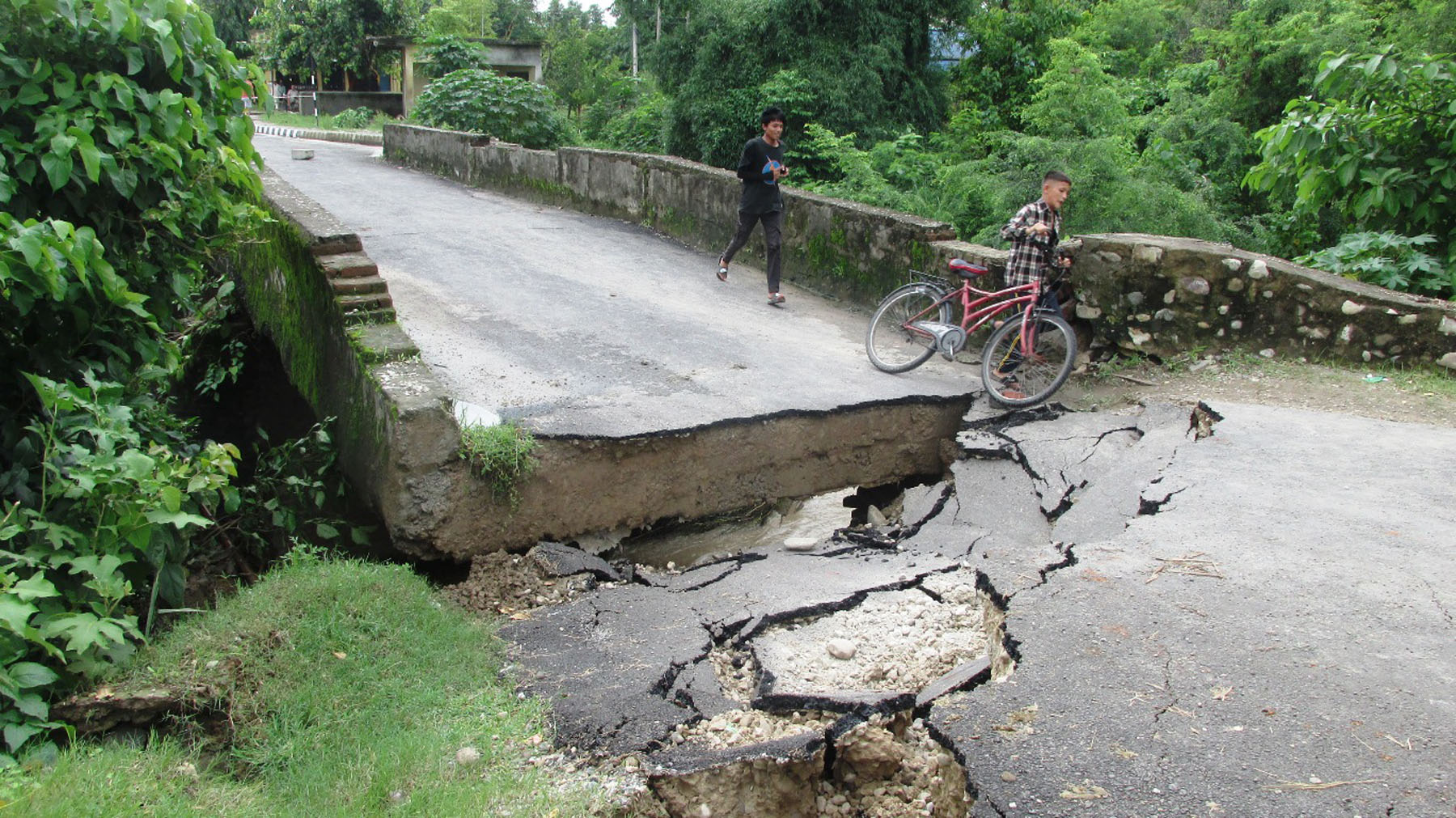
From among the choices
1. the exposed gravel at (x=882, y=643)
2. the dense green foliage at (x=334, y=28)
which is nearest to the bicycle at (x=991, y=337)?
the exposed gravel at (x=882, y=643)

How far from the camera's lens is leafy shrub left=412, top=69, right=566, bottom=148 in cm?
1878

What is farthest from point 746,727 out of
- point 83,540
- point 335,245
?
point 335,245

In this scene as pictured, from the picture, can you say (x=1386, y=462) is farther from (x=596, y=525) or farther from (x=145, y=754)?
(x=145, y=754)

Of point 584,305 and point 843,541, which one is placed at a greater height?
point 584,305

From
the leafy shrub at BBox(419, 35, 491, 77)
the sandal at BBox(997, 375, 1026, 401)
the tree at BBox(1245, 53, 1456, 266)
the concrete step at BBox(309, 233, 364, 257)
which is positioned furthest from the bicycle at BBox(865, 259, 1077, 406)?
the leafy shrub at BBox(419, 35, 491, 77)

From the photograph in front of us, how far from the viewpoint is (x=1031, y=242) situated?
668cm

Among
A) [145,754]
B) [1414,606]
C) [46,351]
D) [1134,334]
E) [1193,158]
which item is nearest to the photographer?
[145,754]

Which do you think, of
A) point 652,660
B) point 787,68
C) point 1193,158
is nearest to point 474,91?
point 787,68

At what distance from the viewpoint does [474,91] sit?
19016 millimetres

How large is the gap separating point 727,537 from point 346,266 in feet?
9.06

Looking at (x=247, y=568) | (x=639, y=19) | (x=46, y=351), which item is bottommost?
(x=247, y=568)

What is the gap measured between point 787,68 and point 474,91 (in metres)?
5.80

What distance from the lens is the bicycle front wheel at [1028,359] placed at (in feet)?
20.6

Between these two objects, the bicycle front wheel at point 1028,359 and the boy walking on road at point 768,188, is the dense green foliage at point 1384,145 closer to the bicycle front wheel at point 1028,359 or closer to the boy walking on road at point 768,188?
the bicycle front wheel at point 1028,359
